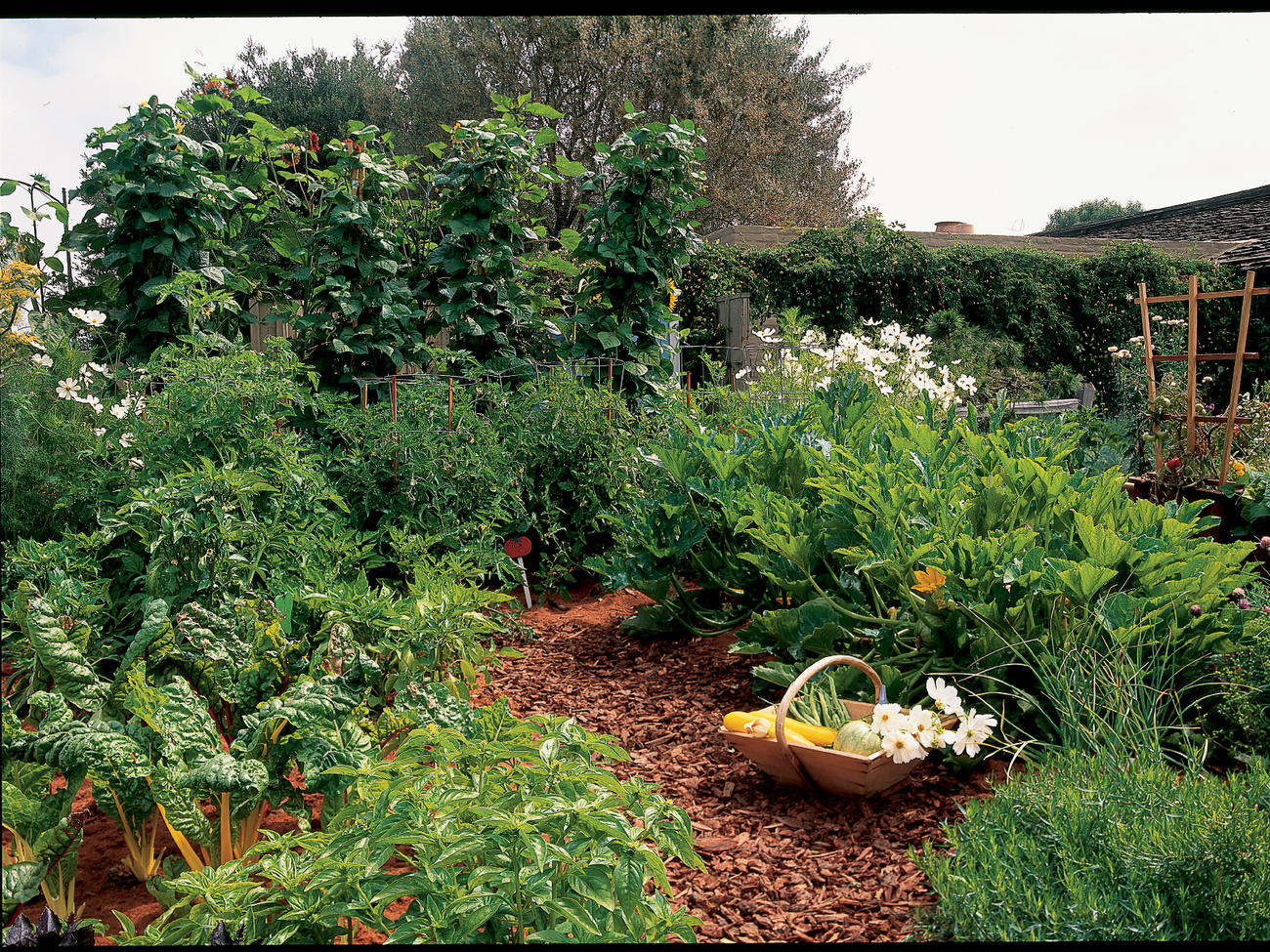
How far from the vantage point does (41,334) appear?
14.1 ft

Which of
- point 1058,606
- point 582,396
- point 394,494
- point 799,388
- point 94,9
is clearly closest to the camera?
point 94,9

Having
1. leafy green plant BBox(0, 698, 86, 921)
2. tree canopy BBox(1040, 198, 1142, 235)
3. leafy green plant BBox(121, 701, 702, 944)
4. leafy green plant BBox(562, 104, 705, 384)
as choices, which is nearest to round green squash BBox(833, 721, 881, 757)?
leafy green plant BBox(121, 701, 702, 944)

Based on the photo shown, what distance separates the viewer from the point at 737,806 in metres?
2.50

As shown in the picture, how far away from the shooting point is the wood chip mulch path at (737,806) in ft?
6.53

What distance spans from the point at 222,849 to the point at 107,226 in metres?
4.15

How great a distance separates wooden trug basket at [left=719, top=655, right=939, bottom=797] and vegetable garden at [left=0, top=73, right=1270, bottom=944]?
0.06ft

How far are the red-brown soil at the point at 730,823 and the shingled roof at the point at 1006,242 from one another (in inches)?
345

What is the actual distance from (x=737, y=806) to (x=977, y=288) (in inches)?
435

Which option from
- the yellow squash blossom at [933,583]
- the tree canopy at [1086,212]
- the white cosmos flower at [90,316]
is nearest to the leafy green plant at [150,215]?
the white cosmos flower at [90,316]

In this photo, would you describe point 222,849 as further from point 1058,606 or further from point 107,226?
Result: point 107,226

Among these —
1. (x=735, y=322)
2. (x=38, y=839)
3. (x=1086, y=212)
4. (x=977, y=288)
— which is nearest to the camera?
(x=38, y=839)

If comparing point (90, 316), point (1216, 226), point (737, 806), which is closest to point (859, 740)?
point (737, 806)

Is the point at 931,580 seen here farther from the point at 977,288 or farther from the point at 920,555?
the point at 977,288

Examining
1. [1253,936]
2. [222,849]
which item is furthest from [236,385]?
[1253,936]
